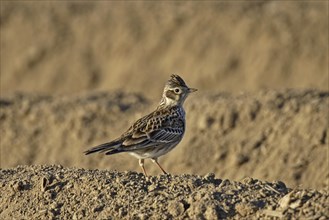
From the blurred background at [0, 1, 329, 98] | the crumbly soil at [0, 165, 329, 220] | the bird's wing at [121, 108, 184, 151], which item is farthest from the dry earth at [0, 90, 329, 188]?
the blurred background at [0, 1, 329, 98]

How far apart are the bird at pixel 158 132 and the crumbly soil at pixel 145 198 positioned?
0.92m

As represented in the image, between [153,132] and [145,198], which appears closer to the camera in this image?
[145,198]

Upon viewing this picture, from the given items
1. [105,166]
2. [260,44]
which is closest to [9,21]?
[260,44]

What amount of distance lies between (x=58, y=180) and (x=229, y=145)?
882 cm

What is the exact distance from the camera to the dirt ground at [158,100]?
42.9 feet

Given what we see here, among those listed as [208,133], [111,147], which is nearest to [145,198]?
[111,147]

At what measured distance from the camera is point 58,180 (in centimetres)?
1376

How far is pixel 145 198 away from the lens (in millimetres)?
12945

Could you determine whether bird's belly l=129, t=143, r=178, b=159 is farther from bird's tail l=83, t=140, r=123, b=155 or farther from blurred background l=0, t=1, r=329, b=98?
blurred background l=0, t=1, r=329, b=98

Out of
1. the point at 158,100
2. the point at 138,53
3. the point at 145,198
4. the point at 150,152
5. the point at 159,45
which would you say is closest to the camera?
the point at 145,198

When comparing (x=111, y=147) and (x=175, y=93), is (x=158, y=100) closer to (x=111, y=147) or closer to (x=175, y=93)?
(x=175, y=93)

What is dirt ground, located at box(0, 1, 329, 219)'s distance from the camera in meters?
13.1

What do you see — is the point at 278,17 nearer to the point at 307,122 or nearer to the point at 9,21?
the point at 9,21

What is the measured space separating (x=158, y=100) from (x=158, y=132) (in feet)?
35.3
